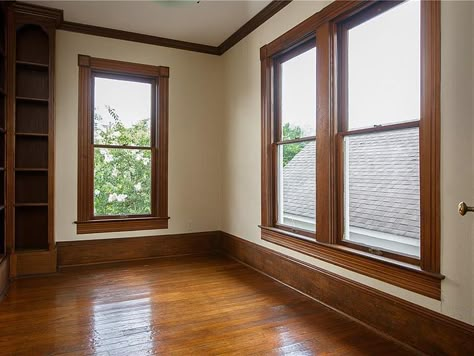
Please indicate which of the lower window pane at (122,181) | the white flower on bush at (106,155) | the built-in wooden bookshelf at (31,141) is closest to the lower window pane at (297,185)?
the lower window pane at (122,181)

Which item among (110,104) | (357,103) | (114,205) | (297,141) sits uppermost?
(110,104)

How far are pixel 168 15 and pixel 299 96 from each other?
178cm

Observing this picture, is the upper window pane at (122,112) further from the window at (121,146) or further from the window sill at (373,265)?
the window sill at (373,265)

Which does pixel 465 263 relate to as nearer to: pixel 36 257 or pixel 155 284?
pixel 155 284

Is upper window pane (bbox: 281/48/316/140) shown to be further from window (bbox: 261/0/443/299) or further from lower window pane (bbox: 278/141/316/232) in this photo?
lower window pane (bbox: 278/141/316/232)

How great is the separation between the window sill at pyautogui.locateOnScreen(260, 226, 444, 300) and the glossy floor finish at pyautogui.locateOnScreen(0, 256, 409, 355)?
0.40 metres

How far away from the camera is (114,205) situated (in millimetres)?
4410

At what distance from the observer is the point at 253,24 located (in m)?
4.03

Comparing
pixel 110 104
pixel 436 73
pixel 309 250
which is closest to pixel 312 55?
pixel 436 73

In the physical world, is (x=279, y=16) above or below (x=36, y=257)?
above

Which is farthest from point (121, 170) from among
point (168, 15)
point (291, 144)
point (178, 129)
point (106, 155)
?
point (291, 144)

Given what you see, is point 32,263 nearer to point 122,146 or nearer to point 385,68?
point 122,146

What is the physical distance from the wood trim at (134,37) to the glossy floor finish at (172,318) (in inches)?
111

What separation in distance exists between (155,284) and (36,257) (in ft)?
4.62
